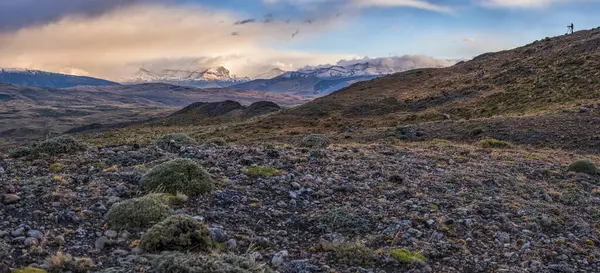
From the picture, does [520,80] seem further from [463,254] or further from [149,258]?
[149,258]

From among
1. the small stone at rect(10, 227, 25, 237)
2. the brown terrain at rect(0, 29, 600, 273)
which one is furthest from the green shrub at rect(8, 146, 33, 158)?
the small stone at rect(10, 227, 25, 237)

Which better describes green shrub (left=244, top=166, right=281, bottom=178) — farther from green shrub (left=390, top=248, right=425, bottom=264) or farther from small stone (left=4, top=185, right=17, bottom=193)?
small stone (left=4, top=185, right=17, bottom=193)

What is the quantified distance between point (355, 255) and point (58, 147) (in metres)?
12.2

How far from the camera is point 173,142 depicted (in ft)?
58.9

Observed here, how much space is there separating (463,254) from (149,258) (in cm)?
591

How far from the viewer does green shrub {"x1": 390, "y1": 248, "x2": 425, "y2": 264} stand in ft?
26.4

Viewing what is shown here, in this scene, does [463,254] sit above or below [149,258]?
below

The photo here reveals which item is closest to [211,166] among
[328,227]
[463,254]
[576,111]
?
[328,227]

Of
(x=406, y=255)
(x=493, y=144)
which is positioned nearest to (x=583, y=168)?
(x=493, y=144)

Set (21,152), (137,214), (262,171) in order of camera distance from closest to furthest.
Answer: (137,214)
(262,171)
(21,152)

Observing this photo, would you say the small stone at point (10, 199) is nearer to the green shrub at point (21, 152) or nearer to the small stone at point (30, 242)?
the small stone at point (30, 242)

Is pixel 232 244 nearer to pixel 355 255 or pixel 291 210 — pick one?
pixel 355 255

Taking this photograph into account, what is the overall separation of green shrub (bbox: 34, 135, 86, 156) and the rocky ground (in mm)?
495

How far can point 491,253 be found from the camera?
349 inches
